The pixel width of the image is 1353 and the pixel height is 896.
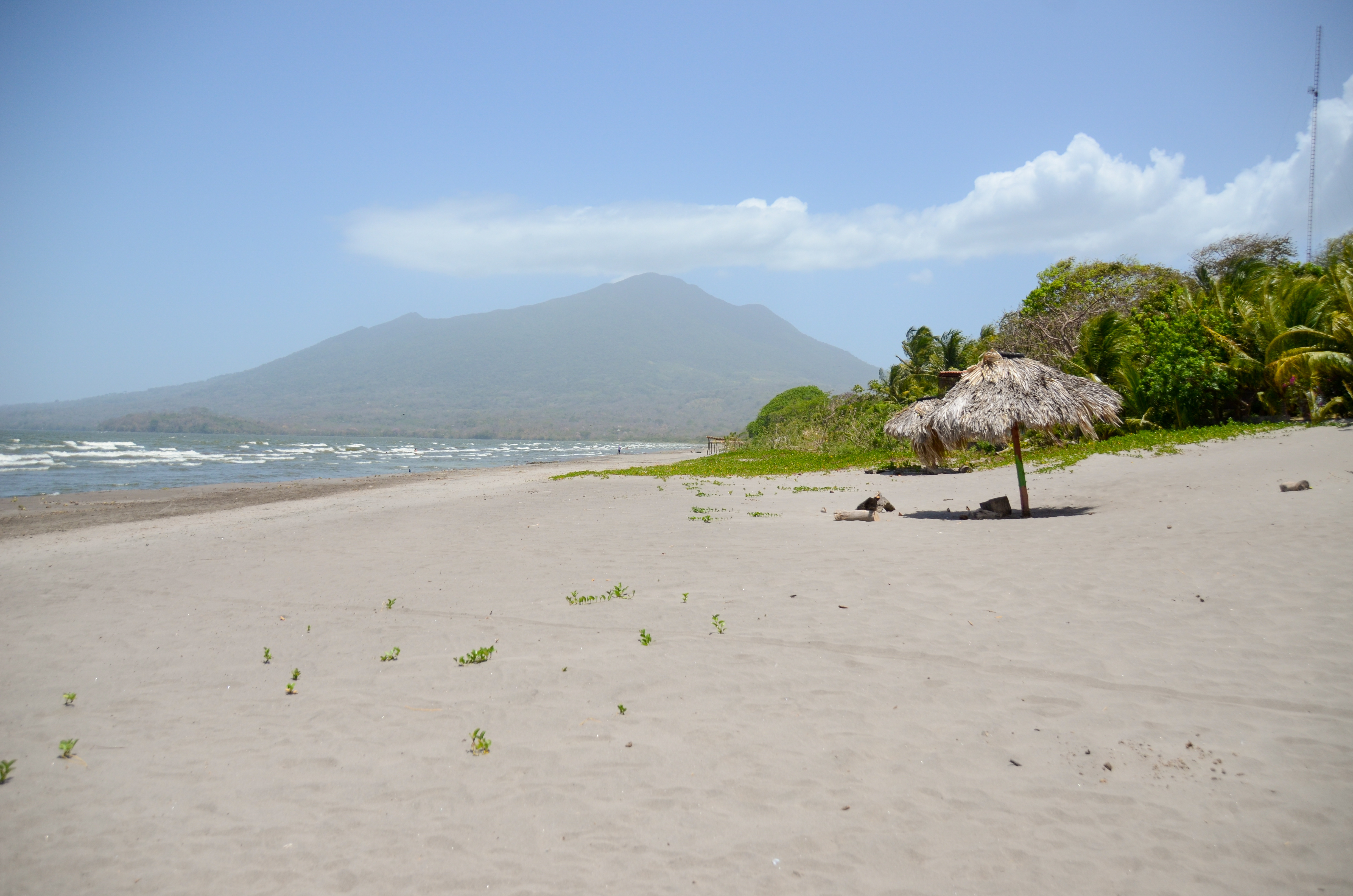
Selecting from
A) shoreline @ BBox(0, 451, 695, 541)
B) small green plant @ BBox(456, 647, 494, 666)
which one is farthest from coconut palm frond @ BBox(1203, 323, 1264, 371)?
small green plant @ BBox(456, 647, 494, 666)

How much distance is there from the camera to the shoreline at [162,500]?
51.4 feet

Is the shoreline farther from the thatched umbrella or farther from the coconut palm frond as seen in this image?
the coconut palm frond

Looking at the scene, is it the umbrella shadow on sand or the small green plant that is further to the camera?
the umbrella shadow on sand

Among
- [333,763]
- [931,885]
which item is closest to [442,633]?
[333,763]

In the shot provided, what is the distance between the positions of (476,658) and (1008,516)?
8989mm

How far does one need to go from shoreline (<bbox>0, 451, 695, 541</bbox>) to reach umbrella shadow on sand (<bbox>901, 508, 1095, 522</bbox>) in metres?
16.0

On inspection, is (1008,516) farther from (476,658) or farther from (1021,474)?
(476,658)

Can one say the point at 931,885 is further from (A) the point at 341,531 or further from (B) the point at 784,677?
(A) the point at 341,531

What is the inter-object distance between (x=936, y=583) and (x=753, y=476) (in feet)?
47.8

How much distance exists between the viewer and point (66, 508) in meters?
18.3

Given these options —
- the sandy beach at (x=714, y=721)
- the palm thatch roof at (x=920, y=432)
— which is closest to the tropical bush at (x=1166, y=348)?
the palm thatch roof at (x=920, y=432)

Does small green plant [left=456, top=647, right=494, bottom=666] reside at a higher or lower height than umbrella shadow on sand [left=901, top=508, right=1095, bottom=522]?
lower

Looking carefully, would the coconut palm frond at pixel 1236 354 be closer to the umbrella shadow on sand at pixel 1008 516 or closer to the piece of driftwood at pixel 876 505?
Result: the umbrella shadow on sand at pixel 1008 516

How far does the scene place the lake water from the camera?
29125 millimetres
